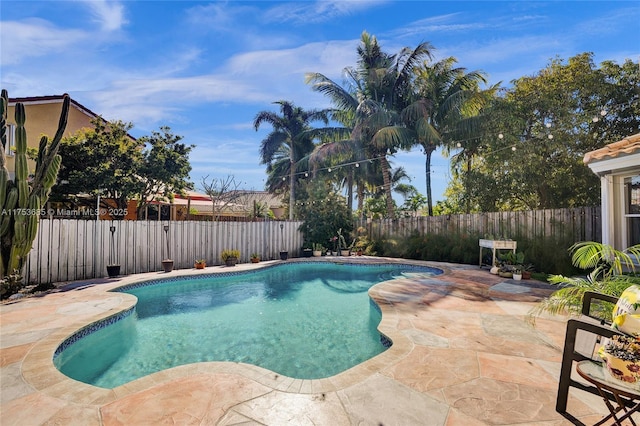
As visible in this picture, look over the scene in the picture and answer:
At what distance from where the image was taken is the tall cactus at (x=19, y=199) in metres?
5.40

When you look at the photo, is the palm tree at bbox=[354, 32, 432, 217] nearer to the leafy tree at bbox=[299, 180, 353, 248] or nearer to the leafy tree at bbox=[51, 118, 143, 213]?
the leafy tree at bbox=[299, 180, 353, 248]

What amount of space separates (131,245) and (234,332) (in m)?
5.47

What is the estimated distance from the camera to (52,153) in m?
5.95

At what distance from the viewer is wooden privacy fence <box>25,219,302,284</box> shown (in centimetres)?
696

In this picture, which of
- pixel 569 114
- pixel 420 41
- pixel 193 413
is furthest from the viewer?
pixel 420 41

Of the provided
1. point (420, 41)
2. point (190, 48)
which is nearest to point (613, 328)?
point (190, 48)

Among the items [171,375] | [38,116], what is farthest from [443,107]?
[38,116]

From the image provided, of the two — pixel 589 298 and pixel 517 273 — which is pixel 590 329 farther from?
pixel 517 273

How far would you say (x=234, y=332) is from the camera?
4.68 m

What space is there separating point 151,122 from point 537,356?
42.3 ft

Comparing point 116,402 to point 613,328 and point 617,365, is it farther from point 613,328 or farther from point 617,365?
point 613,328

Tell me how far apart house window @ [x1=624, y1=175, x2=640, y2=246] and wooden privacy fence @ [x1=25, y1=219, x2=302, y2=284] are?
9959 millimetres

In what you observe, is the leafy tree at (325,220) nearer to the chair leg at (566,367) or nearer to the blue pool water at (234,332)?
the blue pool water at (234,332)

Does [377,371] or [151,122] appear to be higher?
[151,122]
